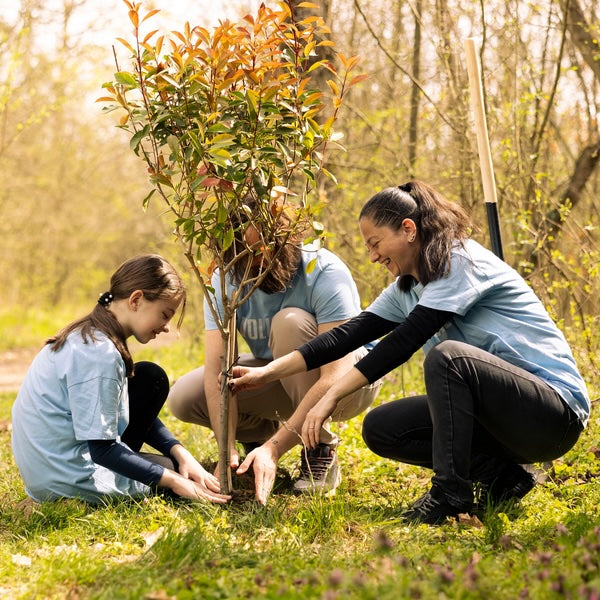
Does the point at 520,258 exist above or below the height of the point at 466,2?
below

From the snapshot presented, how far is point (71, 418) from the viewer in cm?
311

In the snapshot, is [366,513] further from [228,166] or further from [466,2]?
[466,2]

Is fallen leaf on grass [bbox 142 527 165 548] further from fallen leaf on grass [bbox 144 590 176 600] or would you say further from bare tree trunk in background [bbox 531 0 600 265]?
bare tree trunk in background [bbox 531 0 600 265]

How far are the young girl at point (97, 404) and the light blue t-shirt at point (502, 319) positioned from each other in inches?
44.1

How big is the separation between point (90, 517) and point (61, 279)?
41.5 feet

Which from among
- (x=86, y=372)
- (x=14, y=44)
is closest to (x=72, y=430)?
(x=86, y=372)

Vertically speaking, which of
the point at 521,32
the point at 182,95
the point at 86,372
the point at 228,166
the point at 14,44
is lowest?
the point at 86,372

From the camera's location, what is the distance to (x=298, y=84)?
9.75 feet

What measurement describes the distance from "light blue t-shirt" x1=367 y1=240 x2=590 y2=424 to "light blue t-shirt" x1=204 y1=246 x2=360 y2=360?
1.68ft

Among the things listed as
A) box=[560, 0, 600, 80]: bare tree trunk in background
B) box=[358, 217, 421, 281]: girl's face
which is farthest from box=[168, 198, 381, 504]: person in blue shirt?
box=[560, 0, 600, 80]: bare tree trunk in background

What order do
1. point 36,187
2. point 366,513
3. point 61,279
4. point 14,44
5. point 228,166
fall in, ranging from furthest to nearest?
point 61,279
point 36,187
point 14,44
point 366,513
point 228,166

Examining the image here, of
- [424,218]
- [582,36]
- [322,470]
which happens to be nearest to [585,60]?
[582,36]

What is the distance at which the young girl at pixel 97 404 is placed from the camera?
302cm

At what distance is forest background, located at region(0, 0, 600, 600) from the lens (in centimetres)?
227
